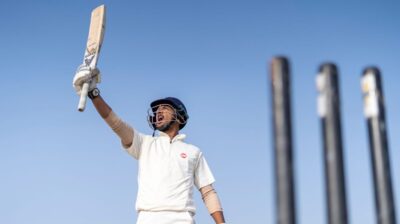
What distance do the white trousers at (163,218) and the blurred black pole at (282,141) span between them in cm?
339

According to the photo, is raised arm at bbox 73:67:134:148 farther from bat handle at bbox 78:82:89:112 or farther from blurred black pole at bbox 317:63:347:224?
blurred black pole at bbox 317:63:347:224

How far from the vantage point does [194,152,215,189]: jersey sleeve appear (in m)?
6.18

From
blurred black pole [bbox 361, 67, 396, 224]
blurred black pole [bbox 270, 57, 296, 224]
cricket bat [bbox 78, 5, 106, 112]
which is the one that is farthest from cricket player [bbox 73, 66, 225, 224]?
blurred black pole [bbox 270, 57, 296, 224]

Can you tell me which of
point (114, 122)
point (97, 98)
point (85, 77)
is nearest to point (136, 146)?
point (114, 122)

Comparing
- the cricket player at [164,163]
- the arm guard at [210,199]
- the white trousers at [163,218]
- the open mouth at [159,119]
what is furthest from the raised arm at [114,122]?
the arm guard at [210,199]

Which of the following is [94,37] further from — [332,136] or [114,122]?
[332,136]

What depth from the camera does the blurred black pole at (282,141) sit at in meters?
2.26

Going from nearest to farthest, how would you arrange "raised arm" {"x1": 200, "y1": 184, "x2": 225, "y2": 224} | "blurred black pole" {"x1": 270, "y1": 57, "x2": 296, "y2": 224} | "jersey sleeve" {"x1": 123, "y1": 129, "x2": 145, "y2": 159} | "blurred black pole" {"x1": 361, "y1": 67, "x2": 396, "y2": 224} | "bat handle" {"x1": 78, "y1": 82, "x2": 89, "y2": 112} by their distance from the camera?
"blurred black pole" {"x1": 270, "y1": 57, "x2": 296, "y2": 224}
"blurred black pole" {"x1": 361, "y1": 67, "x2": 396, "y2": 224}
"bat handle" {"x1": 78, "y1": 82, "x2": 89, "y2": 112}
"jersey sleeve" {"x1": 123, "y1": 129, "x2": 145, "y2": 159}
"raised arm" {"x1": 200, "y1": 184, "x2": 225, "y2": 224}

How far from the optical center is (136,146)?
5941 mm

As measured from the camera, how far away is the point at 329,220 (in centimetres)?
241

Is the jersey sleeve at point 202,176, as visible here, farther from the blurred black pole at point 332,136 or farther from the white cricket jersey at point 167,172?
the blurred black pole at point 332,136

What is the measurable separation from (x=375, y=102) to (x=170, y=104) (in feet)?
12.5

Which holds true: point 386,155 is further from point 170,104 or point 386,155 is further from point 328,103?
point 170,104

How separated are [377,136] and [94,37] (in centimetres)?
403
